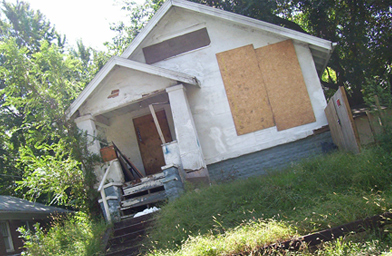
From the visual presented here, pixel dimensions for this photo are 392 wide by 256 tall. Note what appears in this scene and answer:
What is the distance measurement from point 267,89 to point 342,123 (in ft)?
10.7

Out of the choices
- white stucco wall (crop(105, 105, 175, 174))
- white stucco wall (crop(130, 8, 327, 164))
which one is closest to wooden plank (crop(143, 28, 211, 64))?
white stucco wall (crop(130, 8, 327, 164))

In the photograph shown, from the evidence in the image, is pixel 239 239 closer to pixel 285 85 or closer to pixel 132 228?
pixel 132 228

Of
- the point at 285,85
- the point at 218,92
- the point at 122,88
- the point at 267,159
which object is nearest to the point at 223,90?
the point at 218,92

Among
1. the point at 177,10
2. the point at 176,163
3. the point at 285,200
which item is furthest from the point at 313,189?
the point at 177,10

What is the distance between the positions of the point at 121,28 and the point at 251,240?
18.5 metres

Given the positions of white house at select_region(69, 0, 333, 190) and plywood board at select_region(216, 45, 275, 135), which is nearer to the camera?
white house at select_region(69, 0, 333, 190)

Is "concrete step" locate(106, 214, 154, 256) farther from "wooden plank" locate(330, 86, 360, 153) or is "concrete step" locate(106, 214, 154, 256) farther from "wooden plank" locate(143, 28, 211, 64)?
"wooden plank" locate(143, 28, 211, 64)

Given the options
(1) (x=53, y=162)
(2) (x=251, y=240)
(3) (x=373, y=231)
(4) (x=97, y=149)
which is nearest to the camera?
(3) (x=373, y=231)

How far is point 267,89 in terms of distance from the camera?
11648mm

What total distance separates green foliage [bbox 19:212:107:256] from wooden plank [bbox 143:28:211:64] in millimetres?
6285

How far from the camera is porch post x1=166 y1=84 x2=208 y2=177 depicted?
10.5 metres

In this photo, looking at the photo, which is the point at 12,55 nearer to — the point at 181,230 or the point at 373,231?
the point at 181,230

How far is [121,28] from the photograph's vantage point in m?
21.5

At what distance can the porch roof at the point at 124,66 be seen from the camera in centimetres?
1075
